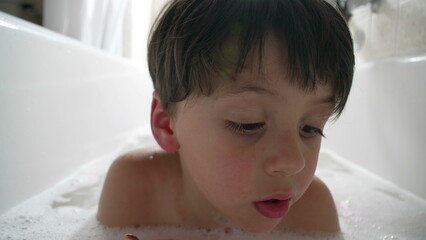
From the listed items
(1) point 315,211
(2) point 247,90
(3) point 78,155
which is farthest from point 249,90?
(3) point 78,155

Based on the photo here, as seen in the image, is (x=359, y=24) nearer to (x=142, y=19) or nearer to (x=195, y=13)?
(x=195, y=13)

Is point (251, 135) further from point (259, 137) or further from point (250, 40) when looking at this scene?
point (250, 40)

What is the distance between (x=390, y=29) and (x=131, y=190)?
96 cm

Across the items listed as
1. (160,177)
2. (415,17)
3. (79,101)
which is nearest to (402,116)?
(415,17)

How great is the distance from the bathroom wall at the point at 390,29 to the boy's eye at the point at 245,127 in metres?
0.70

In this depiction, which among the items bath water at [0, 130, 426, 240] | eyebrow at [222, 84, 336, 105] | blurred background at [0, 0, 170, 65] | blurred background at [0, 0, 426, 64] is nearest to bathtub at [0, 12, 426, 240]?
bath water at [0, 130, 426, 240]

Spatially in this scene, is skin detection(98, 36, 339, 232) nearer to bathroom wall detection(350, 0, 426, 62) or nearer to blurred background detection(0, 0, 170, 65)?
blurred background detection(0, 0, 170, 65)

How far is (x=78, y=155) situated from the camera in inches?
40.7

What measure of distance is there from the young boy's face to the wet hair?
0.06ft

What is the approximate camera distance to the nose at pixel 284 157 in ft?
1.56

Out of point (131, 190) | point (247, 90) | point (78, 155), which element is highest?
point (247, 90)

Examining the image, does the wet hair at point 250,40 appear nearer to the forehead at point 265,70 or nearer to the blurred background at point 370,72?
the forehead at point 265,70

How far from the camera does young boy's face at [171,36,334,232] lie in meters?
0.49

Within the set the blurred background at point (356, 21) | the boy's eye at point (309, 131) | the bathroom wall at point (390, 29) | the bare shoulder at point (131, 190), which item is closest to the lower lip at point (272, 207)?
the boy's eye at point (309, 131)
